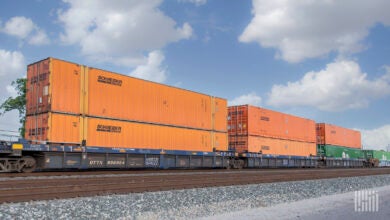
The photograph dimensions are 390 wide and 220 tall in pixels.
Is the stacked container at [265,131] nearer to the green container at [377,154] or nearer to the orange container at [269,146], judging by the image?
the orange container at [269,146]

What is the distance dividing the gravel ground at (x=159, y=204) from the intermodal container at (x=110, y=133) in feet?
27.0

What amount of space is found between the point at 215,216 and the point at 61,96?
39.9 feet

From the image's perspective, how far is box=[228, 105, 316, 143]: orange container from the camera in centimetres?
2877

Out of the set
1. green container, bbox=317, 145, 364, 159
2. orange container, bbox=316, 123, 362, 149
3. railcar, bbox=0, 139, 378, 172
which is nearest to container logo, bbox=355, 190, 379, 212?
railcar, bbox=0, 139, 378, 172

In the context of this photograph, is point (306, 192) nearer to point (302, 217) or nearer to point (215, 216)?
point (302, 217)

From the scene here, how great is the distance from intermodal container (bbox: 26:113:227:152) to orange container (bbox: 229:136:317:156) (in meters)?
4.58

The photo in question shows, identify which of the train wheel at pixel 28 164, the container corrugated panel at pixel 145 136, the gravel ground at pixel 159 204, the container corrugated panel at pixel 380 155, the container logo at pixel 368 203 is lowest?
the container corrugated panel at pixel 380 155

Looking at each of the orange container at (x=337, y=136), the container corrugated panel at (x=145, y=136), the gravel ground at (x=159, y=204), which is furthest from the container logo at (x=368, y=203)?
the orange container at (x=337, y=136)

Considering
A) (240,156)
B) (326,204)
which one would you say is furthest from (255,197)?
(240,156)

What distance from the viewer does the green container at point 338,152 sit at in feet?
130

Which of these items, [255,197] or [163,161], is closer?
[255,197]

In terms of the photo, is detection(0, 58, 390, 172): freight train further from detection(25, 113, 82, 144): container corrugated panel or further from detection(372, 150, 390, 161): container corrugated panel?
detection(372, 150, 390, 161): container corrugated panel

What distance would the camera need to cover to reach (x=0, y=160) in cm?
1527

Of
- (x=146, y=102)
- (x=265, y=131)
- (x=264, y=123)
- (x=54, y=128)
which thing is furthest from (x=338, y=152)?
(x=54, y=128)
